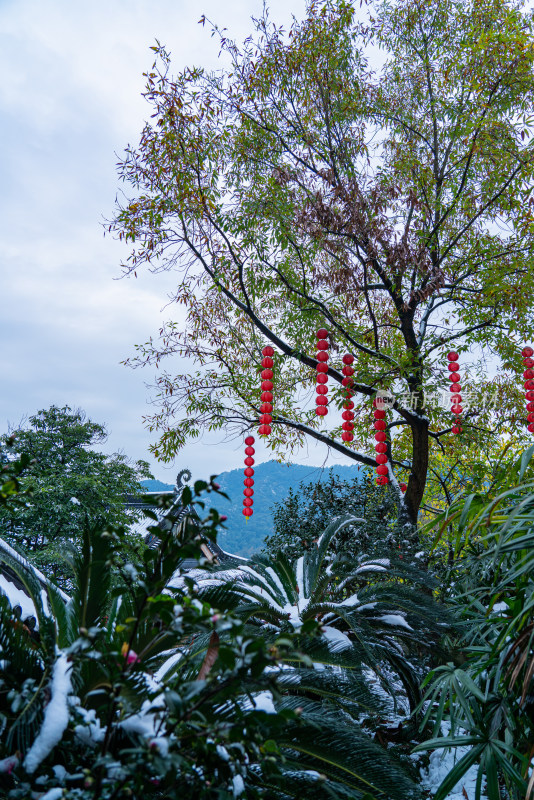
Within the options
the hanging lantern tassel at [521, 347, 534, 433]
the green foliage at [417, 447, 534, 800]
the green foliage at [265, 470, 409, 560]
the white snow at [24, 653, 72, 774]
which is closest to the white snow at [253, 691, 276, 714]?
the white snow at [24, 653, 72, 774]

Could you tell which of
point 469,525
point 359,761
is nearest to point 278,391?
point 469,525

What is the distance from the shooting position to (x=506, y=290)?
24.2 ft

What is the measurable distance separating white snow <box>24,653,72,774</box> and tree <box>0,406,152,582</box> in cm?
594

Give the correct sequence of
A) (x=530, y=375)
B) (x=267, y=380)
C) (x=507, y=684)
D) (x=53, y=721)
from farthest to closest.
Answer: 1. (x=530, y=375)
2. (x=267, y=380)
3. (x=507, y=684)
4. (x=53, y=721)

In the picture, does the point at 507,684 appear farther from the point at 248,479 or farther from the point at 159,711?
the point at 248,479

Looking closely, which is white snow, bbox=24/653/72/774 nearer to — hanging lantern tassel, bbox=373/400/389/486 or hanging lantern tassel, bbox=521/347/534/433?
hanging lantern tassel, bbox=373/400/389/486

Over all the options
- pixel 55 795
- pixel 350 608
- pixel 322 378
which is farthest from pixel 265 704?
pixel 322 378

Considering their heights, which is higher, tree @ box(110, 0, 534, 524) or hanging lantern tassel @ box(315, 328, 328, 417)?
tree @ box(110, 0, 534, 524)

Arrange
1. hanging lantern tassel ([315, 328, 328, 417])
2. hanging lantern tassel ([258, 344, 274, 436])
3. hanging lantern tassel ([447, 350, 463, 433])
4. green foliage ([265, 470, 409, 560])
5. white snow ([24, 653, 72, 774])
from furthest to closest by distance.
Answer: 1. hanging lantern tassel ([447, 350, 463, 433])
2. hanging lantern tassel ([258, 344, 274, 436])
3. hanging lantern tassel ([315, 328, 328, 417])
4. green foliage ([265, 470, 409, 560])
5. white snow ([24, 653, 72, 774])

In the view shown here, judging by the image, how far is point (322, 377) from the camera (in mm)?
6957

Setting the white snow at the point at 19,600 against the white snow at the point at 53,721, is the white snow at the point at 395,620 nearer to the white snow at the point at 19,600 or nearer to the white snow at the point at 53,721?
the white snow at the point at 19,600

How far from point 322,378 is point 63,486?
4.10 m

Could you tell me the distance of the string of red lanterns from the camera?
26.4 ft

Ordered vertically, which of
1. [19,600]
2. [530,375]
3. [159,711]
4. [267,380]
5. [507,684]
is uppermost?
[530,375]
